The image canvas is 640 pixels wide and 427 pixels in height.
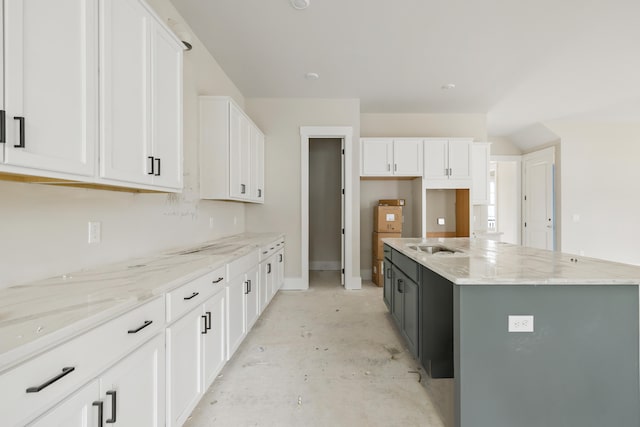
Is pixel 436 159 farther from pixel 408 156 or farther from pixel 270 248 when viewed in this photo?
pixel 270 248

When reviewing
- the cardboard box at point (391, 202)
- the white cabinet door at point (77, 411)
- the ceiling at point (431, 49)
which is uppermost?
the ceiling at point (431, 49)

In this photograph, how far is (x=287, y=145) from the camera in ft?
14.5

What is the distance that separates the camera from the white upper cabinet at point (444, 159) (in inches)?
185

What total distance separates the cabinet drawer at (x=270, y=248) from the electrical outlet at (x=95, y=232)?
5.04 ft

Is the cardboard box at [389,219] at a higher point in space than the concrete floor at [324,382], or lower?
higher

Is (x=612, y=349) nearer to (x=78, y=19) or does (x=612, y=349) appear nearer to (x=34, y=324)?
(x=34, y=324)

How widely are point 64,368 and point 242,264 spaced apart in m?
1.57

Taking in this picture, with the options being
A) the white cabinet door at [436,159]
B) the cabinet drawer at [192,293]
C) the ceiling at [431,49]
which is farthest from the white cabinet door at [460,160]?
the cabinet drawer at [192,293]

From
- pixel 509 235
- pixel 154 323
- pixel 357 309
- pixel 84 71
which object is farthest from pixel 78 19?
pixel 509 235

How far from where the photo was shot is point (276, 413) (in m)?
1.73

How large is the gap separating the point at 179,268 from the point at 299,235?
9.53ft

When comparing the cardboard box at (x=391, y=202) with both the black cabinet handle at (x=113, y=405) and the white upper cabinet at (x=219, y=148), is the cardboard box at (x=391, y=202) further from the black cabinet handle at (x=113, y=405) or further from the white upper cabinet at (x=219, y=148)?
the black cabinet handle at (x=113, y=405)

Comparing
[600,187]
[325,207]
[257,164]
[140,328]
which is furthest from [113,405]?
[600,187]

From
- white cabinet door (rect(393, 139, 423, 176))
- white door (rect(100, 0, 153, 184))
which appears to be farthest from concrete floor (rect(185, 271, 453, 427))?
white cabinet door (rect(393, 139, 423, 176))
